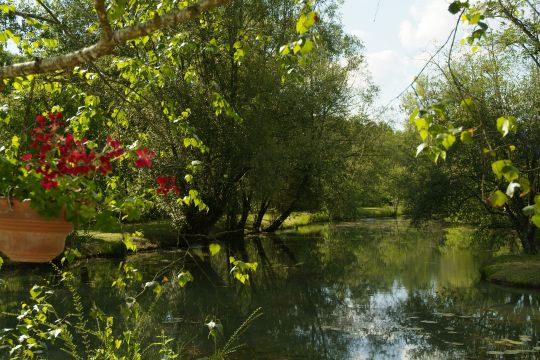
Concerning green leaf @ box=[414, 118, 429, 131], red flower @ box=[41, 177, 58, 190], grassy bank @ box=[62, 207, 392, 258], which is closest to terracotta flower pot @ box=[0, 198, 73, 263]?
red flower @ box=[41, 177, 58, 190]

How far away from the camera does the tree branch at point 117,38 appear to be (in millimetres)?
2572

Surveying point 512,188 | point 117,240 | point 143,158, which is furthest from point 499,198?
point 117,240

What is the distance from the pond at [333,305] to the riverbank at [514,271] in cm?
40

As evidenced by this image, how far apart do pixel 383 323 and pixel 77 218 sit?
9.52 m

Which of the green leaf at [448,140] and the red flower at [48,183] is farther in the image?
the red flower at [48,183]

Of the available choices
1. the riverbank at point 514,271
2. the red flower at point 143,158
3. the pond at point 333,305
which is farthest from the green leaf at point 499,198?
the riverbank at point 514,271

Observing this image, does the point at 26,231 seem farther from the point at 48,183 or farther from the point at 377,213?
the point at 377,213

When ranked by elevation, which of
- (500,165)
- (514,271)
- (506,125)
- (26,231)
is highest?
(506,125)

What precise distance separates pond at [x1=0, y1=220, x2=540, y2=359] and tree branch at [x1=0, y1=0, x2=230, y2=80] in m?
3.41

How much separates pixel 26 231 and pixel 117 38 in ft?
3.57

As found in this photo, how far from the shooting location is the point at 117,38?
104 inches

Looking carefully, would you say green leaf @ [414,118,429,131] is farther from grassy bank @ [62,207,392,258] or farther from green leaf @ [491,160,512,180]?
grassy bank @ [62,207,392,258]

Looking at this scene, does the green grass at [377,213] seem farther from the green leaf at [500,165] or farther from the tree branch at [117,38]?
the green leaf at [500,165]

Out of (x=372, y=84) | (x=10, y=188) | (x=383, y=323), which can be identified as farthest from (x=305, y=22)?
(x=372, y=84)
